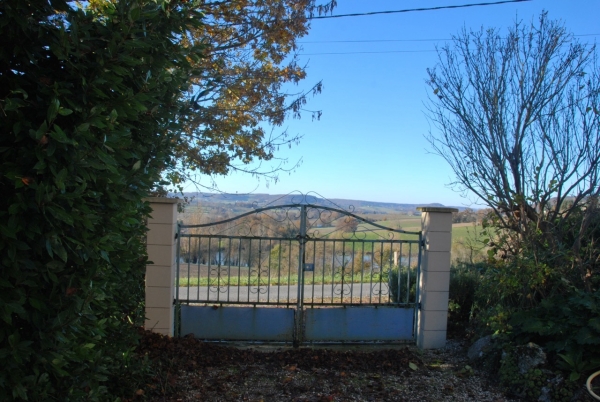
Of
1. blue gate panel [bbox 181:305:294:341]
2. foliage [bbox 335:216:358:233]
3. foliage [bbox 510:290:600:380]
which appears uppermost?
foliage [bbox 335:216:358:233]

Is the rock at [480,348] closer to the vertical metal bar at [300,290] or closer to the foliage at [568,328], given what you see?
the foliage at [568,328]

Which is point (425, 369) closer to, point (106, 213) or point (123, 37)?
point (106, 213)

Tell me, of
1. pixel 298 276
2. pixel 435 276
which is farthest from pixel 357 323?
pixel 435 276

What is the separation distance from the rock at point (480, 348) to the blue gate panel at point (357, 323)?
79 centimetres

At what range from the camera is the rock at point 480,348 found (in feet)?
16.5

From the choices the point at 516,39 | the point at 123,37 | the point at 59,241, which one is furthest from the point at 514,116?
the point at 59,241

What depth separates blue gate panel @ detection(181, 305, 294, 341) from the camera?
5.64 metres

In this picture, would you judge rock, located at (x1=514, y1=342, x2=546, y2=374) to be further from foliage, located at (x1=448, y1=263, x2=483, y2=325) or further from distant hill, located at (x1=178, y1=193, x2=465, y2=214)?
foliage, located at (x1=448, y1=263, x2=483, y2=325)

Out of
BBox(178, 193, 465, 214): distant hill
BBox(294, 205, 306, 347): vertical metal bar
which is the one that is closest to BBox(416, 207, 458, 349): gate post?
BBox(178, 193, 465, 214): distant hill

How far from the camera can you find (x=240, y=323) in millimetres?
5660

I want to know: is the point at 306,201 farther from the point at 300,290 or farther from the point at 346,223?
the point at 300,290

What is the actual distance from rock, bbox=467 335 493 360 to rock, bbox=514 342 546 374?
20.1 inches

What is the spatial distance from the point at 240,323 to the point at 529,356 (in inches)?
122

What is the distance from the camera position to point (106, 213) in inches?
99.4
